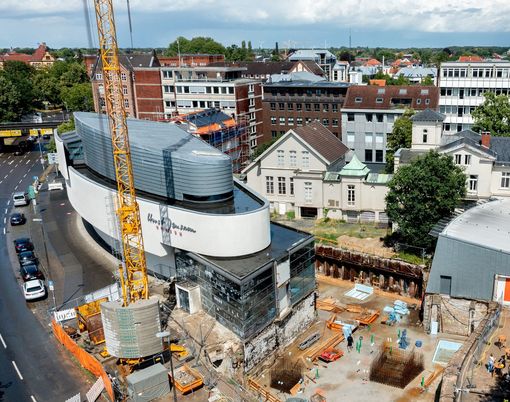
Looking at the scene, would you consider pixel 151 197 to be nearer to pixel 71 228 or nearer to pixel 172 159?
pixel 172 159

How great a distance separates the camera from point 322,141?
6400 cm

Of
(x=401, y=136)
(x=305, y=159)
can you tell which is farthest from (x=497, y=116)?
(x=305, y=159)

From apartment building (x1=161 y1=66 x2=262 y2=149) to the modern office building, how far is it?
4445 cm

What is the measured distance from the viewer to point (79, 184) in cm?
5038

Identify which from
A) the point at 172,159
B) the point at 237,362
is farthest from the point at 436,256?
the point at 172,159

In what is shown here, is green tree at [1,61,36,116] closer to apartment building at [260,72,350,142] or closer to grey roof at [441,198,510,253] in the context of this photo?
apartment building at [260,72,350,142]

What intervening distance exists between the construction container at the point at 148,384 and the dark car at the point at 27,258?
78.9 feet

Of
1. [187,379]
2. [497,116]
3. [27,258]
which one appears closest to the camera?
[187,379]

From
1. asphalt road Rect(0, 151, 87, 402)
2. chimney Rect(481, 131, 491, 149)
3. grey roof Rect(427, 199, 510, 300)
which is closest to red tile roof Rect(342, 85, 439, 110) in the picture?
chimney Rect(481, 131, 491, 149)

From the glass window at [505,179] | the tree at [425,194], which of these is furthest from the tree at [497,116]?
the tree at [425,194]

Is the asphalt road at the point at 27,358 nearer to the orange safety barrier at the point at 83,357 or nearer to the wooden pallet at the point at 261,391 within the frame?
the orange safety barrier at the point at 83,357

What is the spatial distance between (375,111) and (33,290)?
55.6 meters

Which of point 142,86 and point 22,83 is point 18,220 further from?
point 22,83

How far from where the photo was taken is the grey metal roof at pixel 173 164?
40.1m
